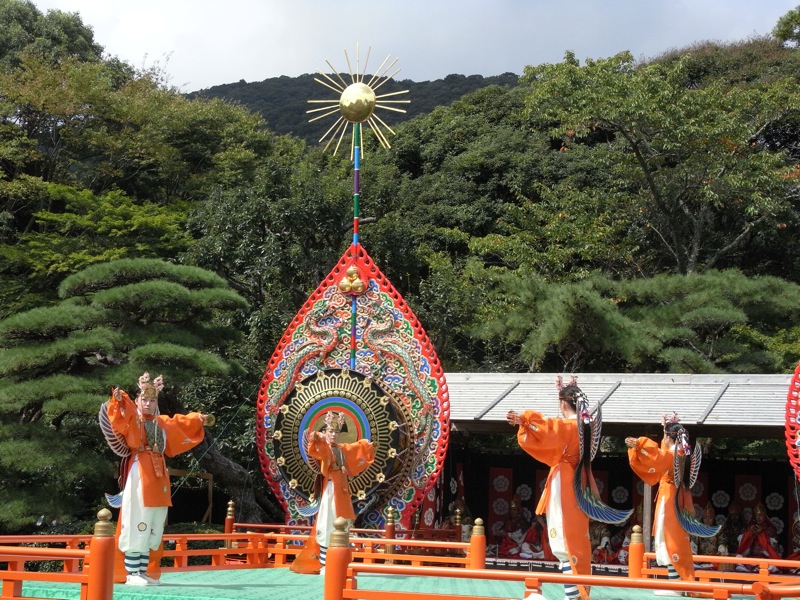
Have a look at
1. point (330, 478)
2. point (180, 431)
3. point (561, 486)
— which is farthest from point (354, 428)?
point (561, 486)

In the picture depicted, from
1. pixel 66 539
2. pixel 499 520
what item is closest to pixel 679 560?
Result: pixel 66 539

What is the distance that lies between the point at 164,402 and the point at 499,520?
547 centimetres

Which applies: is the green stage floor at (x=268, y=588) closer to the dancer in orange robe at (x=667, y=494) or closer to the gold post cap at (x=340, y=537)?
the dancer in orange robe at (x=667, y=494)

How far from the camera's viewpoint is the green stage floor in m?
7.87

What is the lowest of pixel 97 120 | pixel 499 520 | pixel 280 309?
pixel 499 520

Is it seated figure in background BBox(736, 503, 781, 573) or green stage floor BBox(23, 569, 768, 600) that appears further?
seated figure in background BBox(736, 503, 781, 573)

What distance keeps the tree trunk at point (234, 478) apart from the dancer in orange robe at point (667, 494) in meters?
7.54

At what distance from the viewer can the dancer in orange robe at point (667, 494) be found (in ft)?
30.4

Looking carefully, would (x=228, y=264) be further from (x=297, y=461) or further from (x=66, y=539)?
(x=66, y=539)

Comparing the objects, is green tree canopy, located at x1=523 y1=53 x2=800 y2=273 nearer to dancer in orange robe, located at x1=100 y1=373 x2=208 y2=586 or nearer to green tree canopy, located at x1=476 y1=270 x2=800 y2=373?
green tree canopy, located at x1=476 y1=270 x2=800 y2=373

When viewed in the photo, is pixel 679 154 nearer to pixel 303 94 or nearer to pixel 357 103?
pixel 357 103

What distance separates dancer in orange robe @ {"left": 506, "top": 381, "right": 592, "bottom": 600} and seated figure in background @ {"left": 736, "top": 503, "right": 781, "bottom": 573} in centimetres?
726

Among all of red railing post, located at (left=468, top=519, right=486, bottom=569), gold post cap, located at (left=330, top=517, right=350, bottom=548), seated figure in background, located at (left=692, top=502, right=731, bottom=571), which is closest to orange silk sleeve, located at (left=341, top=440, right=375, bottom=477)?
red railing post, located at (left=468, top=519, right=486, bottom=569)

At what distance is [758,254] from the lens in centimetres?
2455
